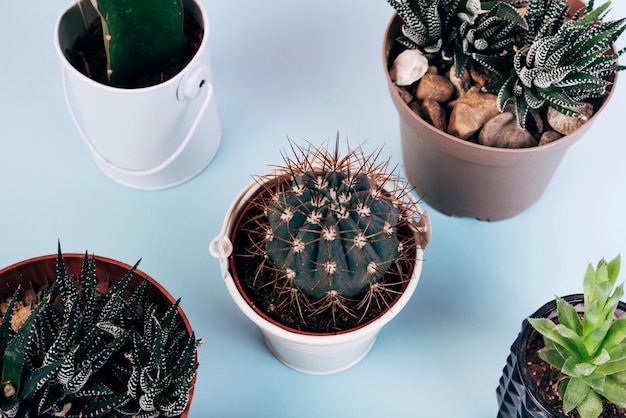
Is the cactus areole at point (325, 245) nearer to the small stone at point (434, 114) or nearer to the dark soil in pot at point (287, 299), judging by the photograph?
the dark soil in pot at point (287, 299)

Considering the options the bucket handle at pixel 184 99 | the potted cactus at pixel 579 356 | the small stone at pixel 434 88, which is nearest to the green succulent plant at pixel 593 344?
the potted cactus at pixel 579 356

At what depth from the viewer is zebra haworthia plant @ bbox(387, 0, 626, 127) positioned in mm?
1054

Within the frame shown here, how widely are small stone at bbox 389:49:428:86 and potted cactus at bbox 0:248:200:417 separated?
1.58ft

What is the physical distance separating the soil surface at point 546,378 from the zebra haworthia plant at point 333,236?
0.66 ft

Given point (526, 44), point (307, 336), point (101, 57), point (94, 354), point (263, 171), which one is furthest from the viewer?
point (263, 171)

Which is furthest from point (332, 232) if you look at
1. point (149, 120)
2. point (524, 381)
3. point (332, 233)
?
point (149, 120)

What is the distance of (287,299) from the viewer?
3.40 feet

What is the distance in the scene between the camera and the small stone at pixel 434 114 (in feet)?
3.78

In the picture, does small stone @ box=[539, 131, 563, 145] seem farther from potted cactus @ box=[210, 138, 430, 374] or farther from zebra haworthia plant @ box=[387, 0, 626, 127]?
potted cactus @ box=[210, 138, 430, 374]

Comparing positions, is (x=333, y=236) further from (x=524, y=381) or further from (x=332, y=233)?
(x=524, y=381)

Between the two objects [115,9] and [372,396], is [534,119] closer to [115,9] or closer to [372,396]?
[372,396]

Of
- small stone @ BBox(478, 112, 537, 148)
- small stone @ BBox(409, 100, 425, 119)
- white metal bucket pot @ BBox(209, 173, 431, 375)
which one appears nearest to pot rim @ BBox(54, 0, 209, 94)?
white metal bucket pot @ BBox(209, 173, 431, 375)

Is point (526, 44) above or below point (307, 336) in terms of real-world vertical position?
above

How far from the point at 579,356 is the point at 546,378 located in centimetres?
9
